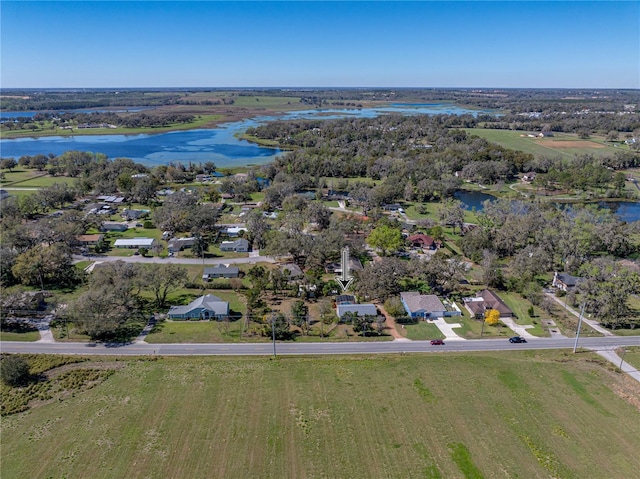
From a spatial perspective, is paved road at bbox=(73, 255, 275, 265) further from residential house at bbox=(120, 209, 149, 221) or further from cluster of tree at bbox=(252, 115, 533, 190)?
cluster of tree at bbox=(252, 115, 533, 190)

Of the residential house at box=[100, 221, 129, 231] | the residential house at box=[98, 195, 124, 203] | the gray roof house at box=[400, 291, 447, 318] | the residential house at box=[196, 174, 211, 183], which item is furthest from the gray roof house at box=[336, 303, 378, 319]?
the residential house at box=[196, 174, 211, 183]

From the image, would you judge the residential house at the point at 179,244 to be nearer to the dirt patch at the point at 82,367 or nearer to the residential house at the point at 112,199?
the dirt patch at the point at 82,367

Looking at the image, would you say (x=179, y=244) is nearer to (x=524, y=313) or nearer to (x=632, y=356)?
(x=524, y=313)

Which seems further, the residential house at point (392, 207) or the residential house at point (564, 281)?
the residential house at point (392, 207)

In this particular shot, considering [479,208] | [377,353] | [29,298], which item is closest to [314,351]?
[377,353]

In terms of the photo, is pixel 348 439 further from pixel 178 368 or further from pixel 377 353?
pixel 178 368

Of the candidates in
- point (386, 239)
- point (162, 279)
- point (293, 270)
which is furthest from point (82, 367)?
point (386, 239)

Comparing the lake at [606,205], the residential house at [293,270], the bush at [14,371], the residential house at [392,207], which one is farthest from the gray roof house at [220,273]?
the lake at [606,205]
